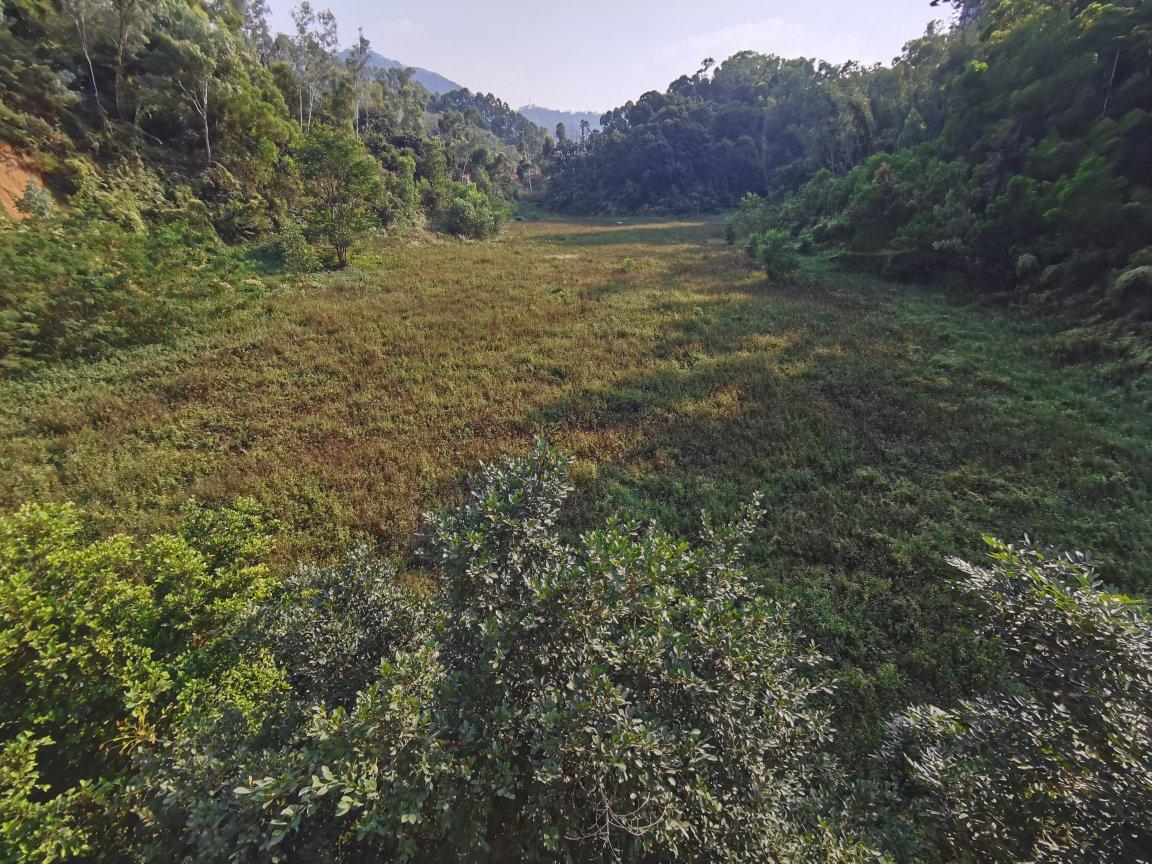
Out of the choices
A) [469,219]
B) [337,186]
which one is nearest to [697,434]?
[337,186]

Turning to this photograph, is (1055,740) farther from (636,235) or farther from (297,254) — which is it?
(636,235)

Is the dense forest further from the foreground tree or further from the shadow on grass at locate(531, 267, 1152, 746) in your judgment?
the foreground tree

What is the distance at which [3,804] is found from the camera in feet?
7.64

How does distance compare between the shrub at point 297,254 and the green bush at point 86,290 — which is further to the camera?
the shrub at point 297,254

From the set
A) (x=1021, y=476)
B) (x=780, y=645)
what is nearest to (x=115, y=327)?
(x=780, y=645)

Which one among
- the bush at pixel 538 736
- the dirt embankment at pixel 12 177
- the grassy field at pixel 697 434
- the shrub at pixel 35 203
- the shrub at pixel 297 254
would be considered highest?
the dirt embankment at pixel 12 177

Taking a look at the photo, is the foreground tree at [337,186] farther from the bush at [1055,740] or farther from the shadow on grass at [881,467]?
the bush at [1055,740]

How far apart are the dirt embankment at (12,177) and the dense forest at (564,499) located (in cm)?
21

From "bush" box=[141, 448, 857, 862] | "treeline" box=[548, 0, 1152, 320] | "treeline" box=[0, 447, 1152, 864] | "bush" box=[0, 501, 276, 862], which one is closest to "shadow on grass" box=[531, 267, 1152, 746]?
"treeline" box=[0, 447, 1152, 864]

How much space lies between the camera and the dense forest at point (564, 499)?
2465 millimetres

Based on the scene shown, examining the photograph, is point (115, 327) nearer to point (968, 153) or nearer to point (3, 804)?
point (3, 804)

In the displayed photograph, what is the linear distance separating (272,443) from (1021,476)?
15.1 m

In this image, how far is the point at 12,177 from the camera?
15922 mm

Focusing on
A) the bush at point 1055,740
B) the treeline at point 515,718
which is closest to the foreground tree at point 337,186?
the treeline at point 515,718
